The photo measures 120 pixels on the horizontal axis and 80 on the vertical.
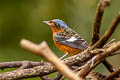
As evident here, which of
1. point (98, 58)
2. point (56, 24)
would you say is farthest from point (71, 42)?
point (98, 58)

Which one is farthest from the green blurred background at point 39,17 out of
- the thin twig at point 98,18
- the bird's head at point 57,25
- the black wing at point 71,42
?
the thin twig at point 98,18

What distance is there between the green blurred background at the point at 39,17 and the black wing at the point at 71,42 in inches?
53.5

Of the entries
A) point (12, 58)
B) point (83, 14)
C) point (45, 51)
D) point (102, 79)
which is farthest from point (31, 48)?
point (83, 14)

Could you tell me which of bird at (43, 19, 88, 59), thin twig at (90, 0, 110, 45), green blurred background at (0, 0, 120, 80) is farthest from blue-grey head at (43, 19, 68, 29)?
thin twig at (90, 0, 110, 45)

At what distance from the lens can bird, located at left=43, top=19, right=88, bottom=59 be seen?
294 centimetres

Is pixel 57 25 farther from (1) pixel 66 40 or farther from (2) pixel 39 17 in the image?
(2) pixel 39 17

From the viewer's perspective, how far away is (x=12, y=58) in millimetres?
4348

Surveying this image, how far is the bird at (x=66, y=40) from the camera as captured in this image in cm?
294

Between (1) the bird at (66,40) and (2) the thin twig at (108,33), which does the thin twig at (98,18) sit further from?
(1) the bird at (66,40)

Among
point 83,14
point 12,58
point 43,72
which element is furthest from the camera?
point 83,14

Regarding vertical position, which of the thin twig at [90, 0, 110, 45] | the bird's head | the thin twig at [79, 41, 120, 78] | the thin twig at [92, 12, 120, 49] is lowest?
the thin twig at [79, 41, 120, 78]

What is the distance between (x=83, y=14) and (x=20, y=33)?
2.75 ft

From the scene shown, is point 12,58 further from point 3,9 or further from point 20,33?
point 3,9

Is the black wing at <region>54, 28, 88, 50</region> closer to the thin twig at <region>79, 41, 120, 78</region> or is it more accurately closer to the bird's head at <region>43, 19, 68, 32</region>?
the bird's head at <region>43, 19, 68, 32</region>
